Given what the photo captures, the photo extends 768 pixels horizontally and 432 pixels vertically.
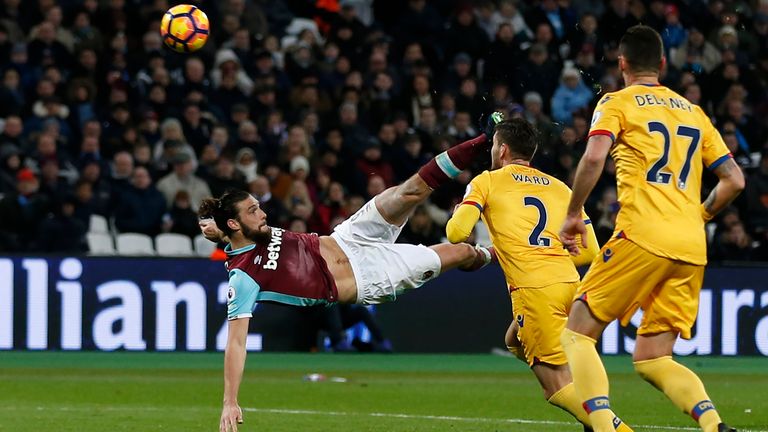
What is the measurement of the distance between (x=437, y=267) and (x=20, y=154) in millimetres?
9232

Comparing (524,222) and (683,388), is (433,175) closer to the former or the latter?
(524,222)

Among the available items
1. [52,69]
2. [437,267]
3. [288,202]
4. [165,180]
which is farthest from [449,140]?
[437,267]

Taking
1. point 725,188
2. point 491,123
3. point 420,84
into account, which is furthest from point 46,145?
point 725,188

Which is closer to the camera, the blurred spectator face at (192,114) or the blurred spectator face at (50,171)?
the blurred spectator face at (50,171)

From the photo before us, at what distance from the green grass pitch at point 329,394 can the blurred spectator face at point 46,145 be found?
8.62 feet

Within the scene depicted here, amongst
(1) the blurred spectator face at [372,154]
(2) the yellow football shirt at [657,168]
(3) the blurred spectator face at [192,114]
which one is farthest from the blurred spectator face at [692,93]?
(2) the yellow football shirt at [657,168]

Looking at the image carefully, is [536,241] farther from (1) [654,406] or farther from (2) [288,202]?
(2) [288,202]

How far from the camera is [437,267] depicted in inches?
357

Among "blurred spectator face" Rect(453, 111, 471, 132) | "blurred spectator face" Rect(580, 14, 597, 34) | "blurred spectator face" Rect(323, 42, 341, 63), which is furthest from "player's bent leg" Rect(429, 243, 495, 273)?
"blurred spectator face" Rect(580, 14, 597, 34)

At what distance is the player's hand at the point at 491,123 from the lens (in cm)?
872

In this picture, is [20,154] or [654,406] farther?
[20,154]

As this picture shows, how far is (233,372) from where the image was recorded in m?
7.86

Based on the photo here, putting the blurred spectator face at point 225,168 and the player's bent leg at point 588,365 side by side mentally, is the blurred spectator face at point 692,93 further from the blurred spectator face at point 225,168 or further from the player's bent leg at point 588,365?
the player's bent leg at point 588,365

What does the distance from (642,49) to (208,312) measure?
30.9 feet
